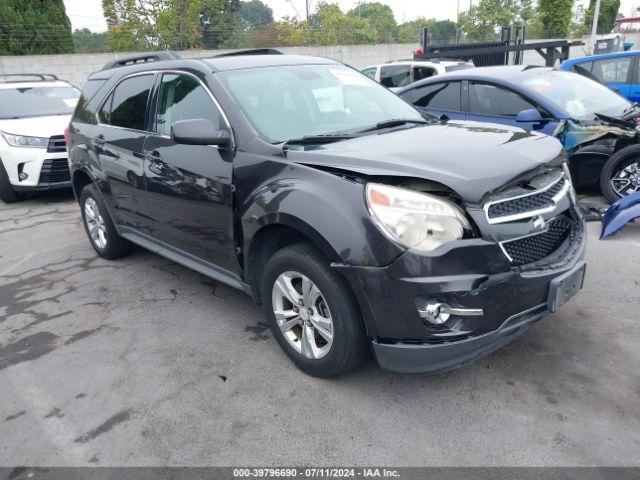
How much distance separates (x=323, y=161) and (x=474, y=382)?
58.6 inches

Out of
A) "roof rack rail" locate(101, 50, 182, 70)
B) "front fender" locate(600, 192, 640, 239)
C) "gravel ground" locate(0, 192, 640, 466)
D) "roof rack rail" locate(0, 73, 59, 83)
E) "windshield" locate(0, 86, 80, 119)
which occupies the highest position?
"roof rack rail" locate(101, 50, 182, 70)

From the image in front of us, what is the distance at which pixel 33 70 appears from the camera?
1783cm

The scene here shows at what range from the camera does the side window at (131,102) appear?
4.26 metres

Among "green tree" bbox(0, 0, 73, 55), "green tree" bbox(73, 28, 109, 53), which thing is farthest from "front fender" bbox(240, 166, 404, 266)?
"green tree" bbox(73, 28, 109, 53)

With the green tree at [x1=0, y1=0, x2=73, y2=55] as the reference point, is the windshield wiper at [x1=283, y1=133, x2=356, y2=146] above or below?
below

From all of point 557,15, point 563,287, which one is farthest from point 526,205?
point 557,15

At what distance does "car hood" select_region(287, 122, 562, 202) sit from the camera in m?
2.60

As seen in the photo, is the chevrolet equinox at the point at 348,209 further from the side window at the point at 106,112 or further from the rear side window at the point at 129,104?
the side window at the point at 106,112

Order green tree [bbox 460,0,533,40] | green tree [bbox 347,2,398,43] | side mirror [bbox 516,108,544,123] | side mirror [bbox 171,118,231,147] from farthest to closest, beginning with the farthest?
green tree [bbox 347,2,398,43] → green tree [bbox 460,0,533,40] → side mirror [bbox 516,108,544,123] → side mirror [bbox 171,118,231,147]

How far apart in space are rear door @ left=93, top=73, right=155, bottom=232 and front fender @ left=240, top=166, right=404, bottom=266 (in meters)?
1.63

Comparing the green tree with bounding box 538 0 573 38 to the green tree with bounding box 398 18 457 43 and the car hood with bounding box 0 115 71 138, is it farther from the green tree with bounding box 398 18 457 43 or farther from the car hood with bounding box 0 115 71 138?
the car hood with bounding box 0 115 71 138

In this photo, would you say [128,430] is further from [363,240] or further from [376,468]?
[363,240]

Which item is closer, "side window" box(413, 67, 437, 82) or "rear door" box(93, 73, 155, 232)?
"rear door" box(93, 73, 155, 232)

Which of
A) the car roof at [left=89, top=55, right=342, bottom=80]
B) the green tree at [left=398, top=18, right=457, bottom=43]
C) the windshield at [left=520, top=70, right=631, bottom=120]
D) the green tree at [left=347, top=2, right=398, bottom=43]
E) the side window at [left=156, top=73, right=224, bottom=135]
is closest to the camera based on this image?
the side window at [left=156, top=73, right=224, bottom=135]
